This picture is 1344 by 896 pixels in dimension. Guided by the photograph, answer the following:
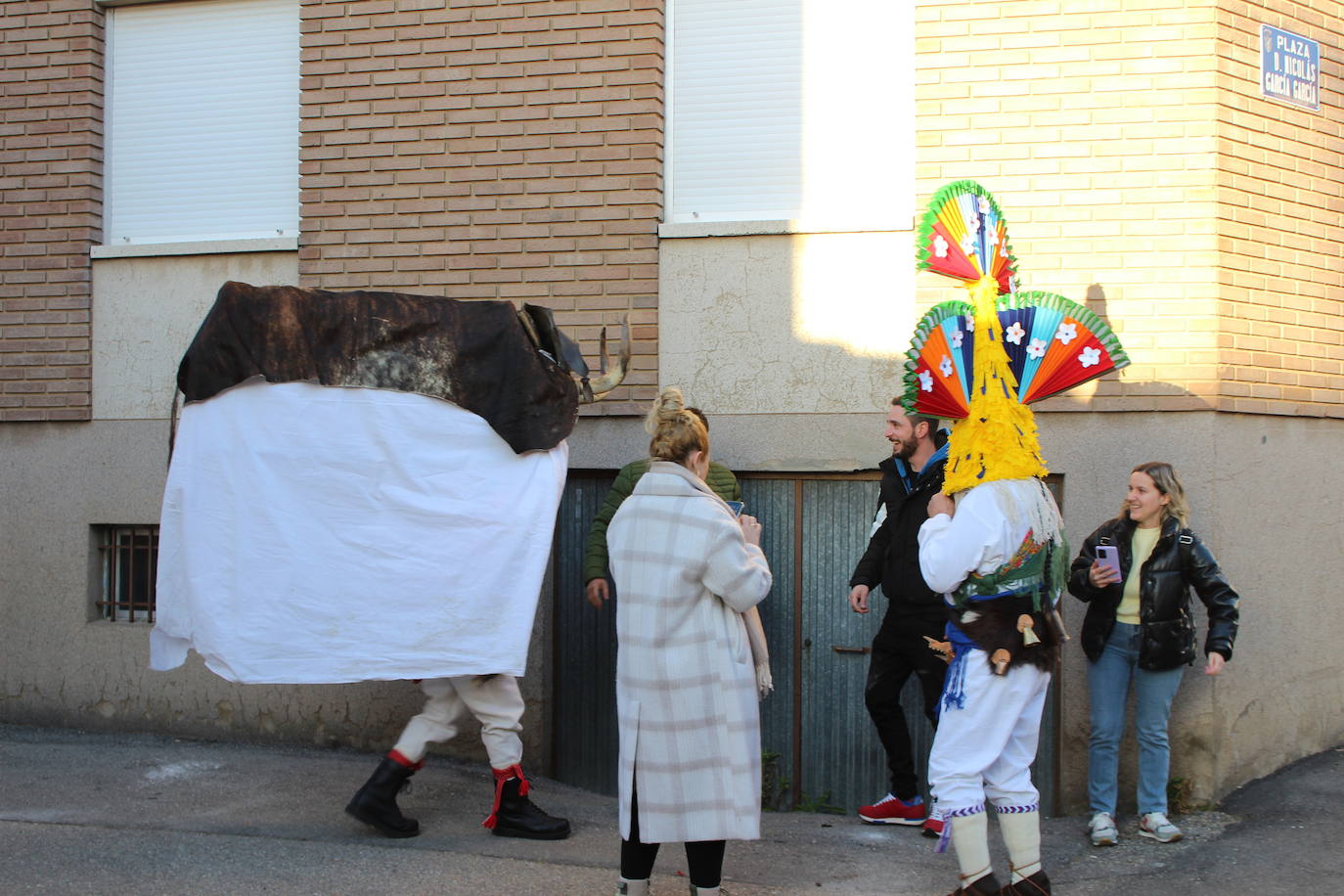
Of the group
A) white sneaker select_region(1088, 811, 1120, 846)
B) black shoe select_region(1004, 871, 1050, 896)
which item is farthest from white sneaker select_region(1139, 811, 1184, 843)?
black shoe select_region(1004, 871, 1050, 896)

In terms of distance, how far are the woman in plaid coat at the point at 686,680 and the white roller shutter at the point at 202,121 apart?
3942mm

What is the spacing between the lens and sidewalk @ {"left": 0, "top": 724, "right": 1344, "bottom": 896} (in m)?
5.11

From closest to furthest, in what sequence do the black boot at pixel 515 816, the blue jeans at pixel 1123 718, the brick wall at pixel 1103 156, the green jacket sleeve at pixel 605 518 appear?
the black boot at pixel 515 816 < the blue jeans at pixel 1123 718 < the brick wall at pixel 1103 156 < the green jacket sleeve at pixel 605 518

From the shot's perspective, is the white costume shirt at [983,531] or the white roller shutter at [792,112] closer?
the white costume shirt at [983,531]

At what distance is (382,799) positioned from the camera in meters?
5.52

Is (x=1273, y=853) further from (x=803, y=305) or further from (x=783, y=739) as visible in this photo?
(x=803, y=305)

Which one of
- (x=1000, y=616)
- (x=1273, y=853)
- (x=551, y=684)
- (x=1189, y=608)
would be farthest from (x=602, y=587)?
(x=1273, y=853)

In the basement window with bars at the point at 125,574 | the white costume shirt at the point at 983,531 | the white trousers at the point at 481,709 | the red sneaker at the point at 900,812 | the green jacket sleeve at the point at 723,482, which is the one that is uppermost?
the green jacket sleeve at the point at 723,482

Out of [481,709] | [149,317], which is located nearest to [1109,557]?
[481,709]

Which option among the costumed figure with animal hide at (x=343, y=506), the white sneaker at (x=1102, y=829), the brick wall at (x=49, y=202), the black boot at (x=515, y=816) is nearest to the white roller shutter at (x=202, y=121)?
the brick wall at (x=49, y=202)

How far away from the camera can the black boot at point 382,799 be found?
5.51m

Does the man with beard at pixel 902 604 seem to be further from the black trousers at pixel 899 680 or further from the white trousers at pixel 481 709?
the white trousers at pixel 481 709

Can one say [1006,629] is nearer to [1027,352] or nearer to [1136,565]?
[1027,352]

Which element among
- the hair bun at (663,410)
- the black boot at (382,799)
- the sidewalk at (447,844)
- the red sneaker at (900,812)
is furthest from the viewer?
the red sneaker at (900,812)
